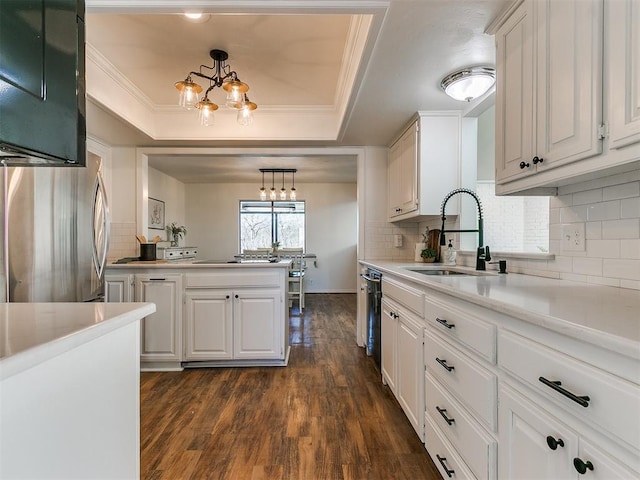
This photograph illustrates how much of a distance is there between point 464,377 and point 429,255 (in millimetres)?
1812

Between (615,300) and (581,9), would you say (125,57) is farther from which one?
(615,300)

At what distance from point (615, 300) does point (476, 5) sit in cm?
135

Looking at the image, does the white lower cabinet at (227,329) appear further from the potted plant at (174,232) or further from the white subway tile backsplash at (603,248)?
the potted plant at (174,232)

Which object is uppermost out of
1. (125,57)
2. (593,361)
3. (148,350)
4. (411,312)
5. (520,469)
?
(125,57)

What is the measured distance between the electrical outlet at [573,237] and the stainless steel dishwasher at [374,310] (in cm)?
123

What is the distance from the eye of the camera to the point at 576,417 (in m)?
0.72

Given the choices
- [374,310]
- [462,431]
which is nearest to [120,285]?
[374,310]

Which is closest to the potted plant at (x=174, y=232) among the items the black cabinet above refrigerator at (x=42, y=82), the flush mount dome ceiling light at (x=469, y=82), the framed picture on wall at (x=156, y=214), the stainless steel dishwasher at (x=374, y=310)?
the framed picture on wall at (x=156, y=214)

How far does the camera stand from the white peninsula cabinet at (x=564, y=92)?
3.12 ft

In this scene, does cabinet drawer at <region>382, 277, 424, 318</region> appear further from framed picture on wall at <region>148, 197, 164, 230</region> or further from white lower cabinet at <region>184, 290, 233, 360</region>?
framed picture on wall at <region>148, 197, 164, 230</region>

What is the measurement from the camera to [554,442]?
0.76 m

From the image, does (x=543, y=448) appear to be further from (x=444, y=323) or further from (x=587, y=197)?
(x=587, y=197)

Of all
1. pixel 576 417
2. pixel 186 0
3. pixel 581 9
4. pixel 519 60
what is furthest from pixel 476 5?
pixel 576 417

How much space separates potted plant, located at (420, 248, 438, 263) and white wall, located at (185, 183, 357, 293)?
4.07 metres
